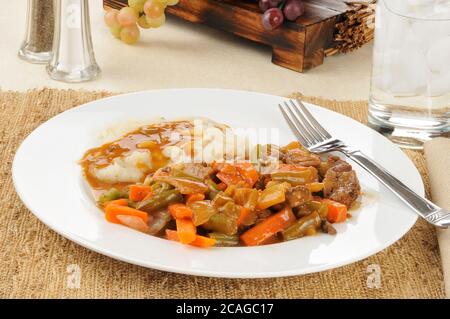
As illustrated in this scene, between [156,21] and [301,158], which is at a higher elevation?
[301,158]

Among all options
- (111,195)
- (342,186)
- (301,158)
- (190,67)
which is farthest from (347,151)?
(190,67)

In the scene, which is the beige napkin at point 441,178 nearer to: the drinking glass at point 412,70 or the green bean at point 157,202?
the drinking glass at point 412,70

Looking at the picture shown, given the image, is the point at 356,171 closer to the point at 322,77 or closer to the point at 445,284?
the point at 445,284

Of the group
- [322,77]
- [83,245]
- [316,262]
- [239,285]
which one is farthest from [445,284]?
[322,77]

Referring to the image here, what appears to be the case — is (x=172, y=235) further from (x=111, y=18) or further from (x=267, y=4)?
(x=111, y=18)

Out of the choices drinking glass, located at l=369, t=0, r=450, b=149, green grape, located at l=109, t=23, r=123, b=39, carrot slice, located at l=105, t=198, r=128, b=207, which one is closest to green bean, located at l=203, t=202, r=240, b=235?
carrot slice, located at l=105, t=198, r=128, b=207

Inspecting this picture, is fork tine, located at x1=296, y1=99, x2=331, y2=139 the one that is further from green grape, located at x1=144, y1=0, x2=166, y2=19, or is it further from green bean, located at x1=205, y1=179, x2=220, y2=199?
green grape, located at x1=144, y1=0, x2=166, y2=19
